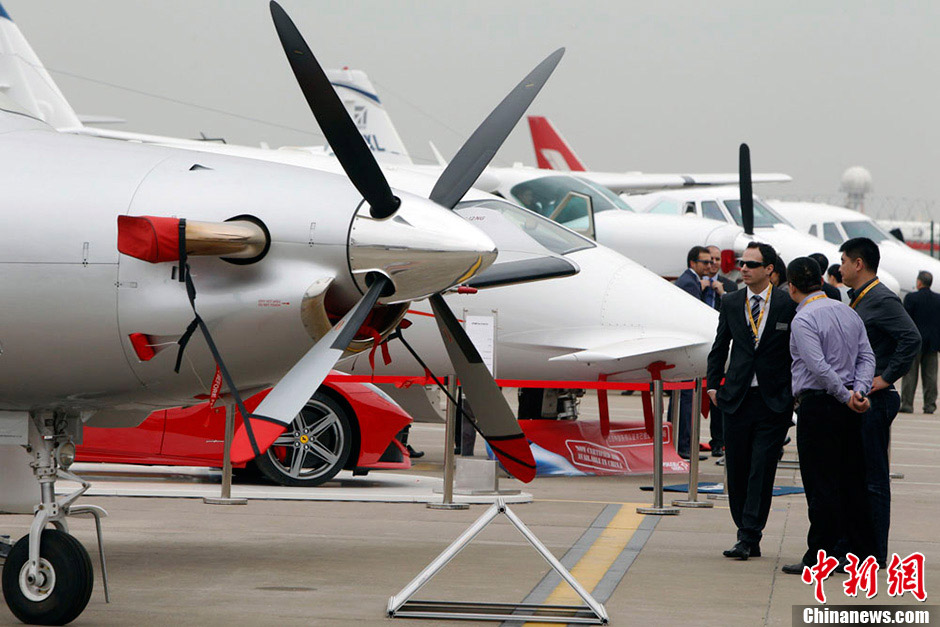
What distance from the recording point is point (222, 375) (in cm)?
644

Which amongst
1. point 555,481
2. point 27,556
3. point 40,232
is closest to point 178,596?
point 27,556

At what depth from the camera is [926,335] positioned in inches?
864

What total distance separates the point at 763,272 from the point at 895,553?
6.85 ft

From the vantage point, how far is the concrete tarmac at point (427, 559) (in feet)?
22.8

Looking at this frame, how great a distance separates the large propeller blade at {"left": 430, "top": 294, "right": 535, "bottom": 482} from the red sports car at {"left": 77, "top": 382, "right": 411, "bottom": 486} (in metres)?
3.94

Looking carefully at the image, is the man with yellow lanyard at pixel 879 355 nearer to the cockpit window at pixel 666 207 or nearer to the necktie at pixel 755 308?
the necktie at pixel 755 308

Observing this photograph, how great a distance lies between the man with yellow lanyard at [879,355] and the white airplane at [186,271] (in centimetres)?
326

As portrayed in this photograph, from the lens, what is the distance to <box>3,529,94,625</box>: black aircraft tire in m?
6.28

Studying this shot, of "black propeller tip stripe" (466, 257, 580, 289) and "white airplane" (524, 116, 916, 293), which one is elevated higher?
"black propeller tip stripe" (466, 257, 580, 289)

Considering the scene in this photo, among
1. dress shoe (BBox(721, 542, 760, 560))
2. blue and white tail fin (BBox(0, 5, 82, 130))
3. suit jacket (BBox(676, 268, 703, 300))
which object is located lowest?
dress shoe (BBox(721, 542, 760, 560))

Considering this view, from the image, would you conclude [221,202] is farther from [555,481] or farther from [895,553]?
[555,481]

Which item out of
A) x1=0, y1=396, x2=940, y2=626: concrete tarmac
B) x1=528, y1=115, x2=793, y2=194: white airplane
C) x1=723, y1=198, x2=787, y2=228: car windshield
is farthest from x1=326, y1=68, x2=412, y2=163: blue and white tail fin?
x1=0, y1=396, x2=940, y2=626: concrete tarmac

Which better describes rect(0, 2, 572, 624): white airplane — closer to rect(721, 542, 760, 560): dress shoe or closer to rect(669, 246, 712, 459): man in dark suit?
rect(721, 542, 760, 560): dress shoe

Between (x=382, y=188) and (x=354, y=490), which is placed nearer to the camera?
(x=382, y=188)
